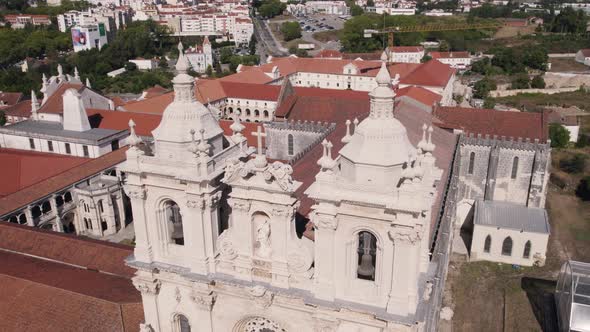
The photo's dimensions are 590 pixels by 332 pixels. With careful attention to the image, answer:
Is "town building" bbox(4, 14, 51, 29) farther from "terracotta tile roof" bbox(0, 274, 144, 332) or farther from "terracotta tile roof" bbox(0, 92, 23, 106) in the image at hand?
"terracotta tile roof" bbox(0, 274, 144, 332)

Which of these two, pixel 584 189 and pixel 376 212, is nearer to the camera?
pixel 376 212

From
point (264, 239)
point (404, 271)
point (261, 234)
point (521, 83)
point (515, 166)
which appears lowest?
point (521, 83)

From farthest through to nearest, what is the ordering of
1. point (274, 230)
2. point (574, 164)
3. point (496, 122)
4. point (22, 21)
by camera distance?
point (22, 21), point (574, 164), point (496, 122), point (274, 230)

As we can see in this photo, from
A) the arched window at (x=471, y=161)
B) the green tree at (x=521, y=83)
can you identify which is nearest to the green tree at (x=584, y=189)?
the arched window at (x=471, y=161)

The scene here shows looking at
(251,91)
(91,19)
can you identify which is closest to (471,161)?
(251,91)

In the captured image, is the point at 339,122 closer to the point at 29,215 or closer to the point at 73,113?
the point at 29,215
